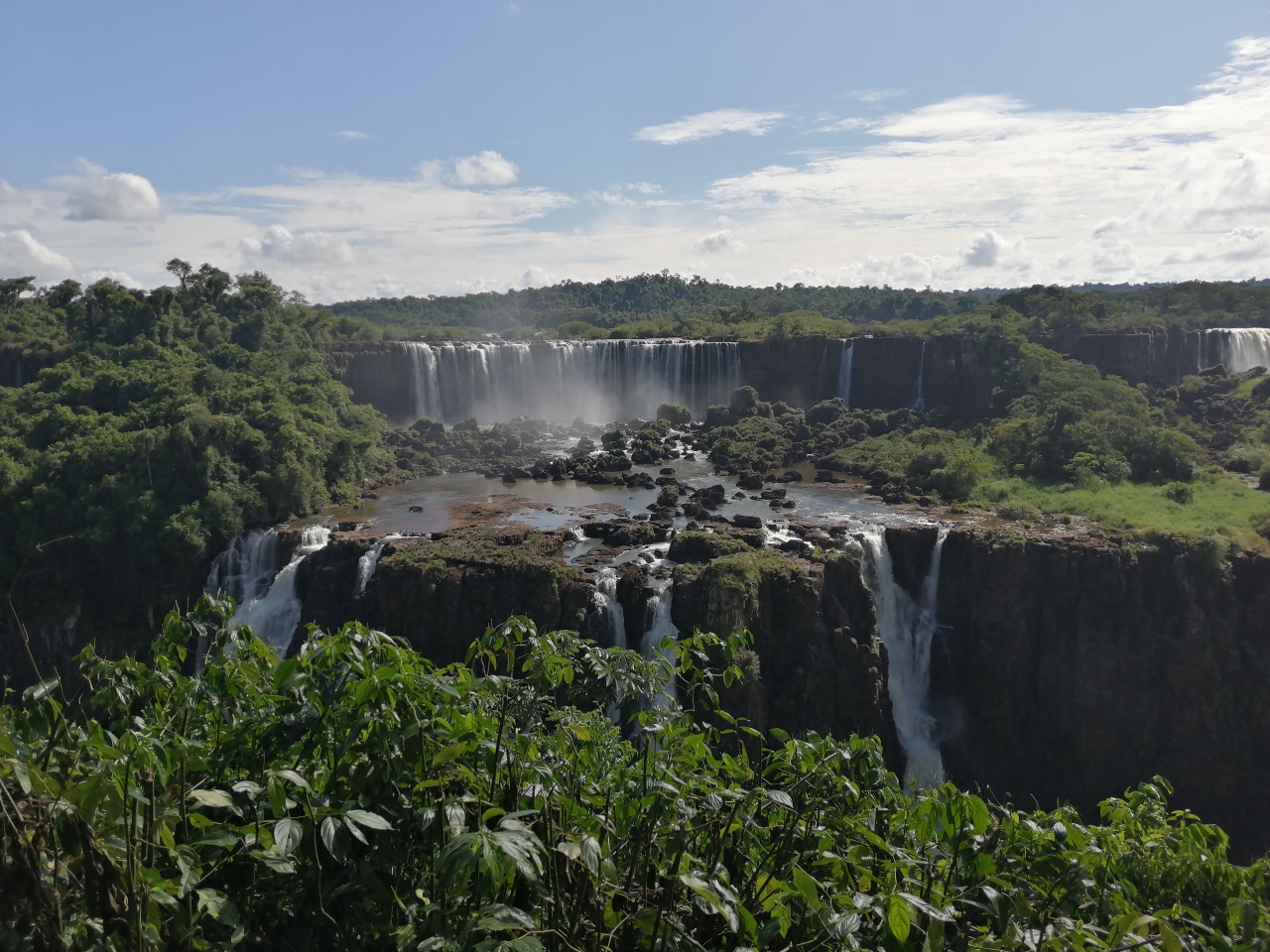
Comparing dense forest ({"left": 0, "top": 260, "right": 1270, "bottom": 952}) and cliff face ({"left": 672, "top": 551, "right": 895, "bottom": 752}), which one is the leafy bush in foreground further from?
cliff face ({"left": 672, "top": 551, "right": 895, "bottom": 752})

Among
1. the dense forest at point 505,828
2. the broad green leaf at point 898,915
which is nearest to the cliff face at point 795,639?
the dense forest at point 505,828

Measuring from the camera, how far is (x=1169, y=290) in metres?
52.6

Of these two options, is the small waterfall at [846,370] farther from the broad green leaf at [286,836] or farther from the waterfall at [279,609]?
the broad green leaf at [286,836]

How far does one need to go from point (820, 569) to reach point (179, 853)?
63.7ft

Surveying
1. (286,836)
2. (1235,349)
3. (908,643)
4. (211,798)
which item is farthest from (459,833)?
(1235,349)

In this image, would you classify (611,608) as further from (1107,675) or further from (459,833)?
(459,833)

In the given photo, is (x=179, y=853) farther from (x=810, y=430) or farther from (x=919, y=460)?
(x=810, y=430)

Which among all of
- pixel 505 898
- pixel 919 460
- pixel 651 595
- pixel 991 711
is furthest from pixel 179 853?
pixel 919 460

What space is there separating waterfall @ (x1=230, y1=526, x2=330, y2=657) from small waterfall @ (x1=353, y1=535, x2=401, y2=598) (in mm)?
1740

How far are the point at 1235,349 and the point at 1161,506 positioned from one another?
23.1 meters

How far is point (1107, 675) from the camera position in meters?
21.4

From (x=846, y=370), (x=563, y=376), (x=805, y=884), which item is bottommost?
(x=805, y=884)

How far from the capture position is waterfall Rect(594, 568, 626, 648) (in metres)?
20.4

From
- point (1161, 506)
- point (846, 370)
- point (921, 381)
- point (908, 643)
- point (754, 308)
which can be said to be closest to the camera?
point (908, 643)
